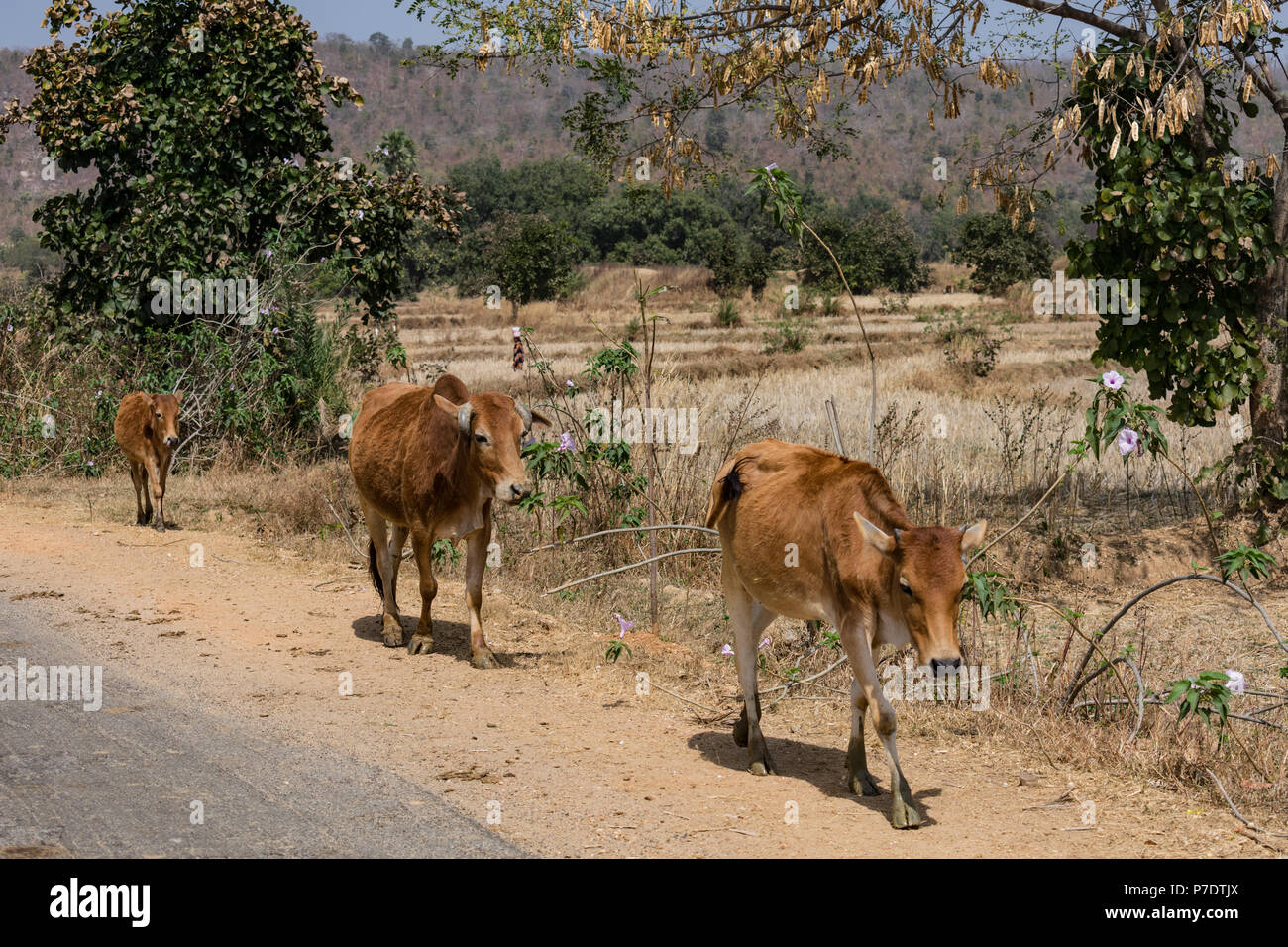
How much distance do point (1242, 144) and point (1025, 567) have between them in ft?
343

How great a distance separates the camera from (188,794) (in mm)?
5570

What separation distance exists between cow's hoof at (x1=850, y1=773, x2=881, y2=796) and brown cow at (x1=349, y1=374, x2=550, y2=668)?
261 centimetres

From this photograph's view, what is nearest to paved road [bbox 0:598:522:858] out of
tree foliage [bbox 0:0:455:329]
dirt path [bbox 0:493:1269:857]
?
dirt path [bbox 0:493:1269:857]

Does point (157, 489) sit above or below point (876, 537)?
below

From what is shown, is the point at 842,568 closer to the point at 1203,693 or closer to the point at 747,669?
the point at 747,669

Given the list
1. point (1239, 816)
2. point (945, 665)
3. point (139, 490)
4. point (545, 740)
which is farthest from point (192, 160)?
point (1239, 816)

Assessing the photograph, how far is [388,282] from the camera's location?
16.8 metres

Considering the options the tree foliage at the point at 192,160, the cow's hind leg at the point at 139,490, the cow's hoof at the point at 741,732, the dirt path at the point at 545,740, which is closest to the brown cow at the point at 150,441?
the cow's hind leg at the point at 139,490

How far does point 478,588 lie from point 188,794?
2.87 metres

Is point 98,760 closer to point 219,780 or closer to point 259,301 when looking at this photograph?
point 219,780

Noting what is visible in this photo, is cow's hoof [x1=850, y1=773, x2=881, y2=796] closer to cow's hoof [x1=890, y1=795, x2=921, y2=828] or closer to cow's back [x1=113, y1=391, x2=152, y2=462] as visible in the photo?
cow's hoof [x1=890, y1=795, x2=921, y2=828]

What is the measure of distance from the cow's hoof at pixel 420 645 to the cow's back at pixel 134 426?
5141mm

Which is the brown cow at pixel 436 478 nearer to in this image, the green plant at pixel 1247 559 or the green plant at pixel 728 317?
the green plant at pixel 1247 559

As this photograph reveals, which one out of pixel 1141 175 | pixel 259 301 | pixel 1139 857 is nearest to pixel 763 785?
pixel 1139 857
